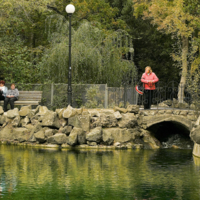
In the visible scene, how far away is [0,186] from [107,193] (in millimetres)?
2262

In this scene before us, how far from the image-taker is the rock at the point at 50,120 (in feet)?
61.2

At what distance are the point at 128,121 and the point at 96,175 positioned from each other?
729cm

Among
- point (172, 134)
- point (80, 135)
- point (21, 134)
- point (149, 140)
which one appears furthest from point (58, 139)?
point (172, 134)

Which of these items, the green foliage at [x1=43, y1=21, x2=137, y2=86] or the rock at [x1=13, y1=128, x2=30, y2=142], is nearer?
the rock at [x1=13, y1=128, x2=30, y2=142]

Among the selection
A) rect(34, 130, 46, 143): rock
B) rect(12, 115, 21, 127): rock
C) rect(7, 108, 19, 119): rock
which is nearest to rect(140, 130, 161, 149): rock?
rect(34, 130, 46, 143): rock

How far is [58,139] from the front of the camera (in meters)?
18.1

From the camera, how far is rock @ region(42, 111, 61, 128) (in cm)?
1864

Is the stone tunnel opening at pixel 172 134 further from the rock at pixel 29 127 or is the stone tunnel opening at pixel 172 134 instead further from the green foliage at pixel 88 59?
the rock at pixel 29 127

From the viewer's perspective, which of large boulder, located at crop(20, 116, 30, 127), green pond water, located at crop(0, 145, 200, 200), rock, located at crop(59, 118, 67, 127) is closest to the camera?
green pond water, located at crop(0, 145, 200, 200)

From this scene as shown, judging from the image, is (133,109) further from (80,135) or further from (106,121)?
(80,135)

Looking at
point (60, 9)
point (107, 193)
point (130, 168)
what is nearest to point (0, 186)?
point (107, 193)

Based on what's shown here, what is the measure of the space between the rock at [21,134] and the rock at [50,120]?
2.62 ft

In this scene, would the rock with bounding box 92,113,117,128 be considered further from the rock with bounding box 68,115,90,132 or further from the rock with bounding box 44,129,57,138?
the rock with bounding box 44,129,57,138

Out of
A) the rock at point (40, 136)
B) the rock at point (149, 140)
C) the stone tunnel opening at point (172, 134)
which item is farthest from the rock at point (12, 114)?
the stone tunnel opening at point (172, 134)
